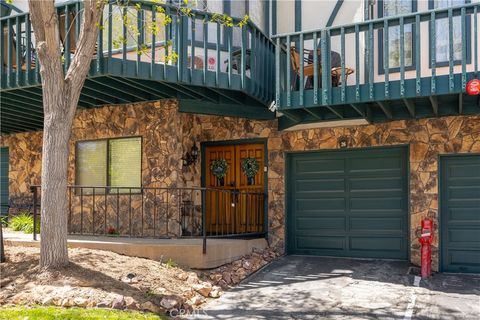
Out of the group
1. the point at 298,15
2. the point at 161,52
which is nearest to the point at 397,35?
the point at 298,15

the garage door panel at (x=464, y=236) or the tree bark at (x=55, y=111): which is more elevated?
the tree bark at (x=55, y=111)

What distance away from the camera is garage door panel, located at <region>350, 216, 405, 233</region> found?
9656 millimetres

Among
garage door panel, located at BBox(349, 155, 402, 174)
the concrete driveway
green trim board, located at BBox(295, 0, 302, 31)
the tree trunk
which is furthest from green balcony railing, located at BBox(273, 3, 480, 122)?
the tree trunk

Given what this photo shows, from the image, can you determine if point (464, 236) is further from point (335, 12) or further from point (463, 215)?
point (335, 12)

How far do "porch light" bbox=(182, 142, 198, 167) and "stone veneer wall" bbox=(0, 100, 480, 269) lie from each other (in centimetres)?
11

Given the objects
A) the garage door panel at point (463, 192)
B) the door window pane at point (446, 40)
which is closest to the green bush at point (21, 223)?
the garage door panel at point (463, 192)

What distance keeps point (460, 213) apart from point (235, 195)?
4141 millimetres

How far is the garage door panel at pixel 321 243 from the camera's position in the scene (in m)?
10.1

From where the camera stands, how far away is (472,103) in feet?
29.0

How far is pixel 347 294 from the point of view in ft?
25.3

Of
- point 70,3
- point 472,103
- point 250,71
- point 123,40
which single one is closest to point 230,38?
point 250,71

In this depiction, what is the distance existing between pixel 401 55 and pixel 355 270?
365 cm

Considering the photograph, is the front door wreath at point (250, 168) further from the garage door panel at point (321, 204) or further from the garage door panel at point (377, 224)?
the garage door panel at point (377, 224)

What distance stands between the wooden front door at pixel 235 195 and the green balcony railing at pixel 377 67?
5.20 ft
